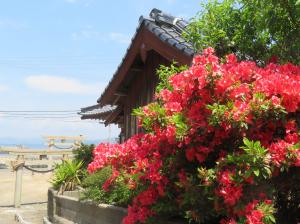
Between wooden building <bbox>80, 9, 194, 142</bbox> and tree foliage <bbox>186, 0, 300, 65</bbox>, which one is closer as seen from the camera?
tree foliage <bbox>186, 0, 300, 65</bbox>

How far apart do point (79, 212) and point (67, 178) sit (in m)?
2.84

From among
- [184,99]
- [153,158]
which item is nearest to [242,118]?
[184,99]

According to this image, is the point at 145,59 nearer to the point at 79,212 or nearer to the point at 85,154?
the point at 79,212

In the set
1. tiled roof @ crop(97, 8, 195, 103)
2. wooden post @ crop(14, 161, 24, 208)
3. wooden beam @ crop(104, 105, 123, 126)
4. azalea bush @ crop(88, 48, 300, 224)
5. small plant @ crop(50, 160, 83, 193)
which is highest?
tiled roof @ crop(97, 8, 195, 103)

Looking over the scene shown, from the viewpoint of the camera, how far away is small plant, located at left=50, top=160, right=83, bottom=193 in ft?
39.5

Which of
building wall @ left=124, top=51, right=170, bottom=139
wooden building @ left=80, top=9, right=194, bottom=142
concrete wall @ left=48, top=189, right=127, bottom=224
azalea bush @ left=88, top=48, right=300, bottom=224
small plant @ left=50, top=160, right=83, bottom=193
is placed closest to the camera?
azalea bush @ left=88, top=48, right=300, bottom=224

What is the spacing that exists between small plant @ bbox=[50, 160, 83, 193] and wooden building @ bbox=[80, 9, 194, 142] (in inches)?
81.5

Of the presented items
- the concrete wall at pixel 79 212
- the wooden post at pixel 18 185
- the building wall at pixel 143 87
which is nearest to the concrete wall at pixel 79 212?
the concrete wall at pixel 79 212

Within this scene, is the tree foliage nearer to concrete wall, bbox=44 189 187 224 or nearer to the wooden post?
concrete wall, bbox=44 189 187 224

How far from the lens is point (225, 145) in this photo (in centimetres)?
451

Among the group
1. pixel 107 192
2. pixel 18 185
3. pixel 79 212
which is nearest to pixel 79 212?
pixel 79 212

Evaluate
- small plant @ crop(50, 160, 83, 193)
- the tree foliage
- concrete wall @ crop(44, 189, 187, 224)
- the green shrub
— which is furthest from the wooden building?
concrete wall @ crop(44, 189, 187, 224)

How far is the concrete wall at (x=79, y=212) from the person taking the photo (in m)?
7.59

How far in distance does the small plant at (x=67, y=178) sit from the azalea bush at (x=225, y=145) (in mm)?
7095
